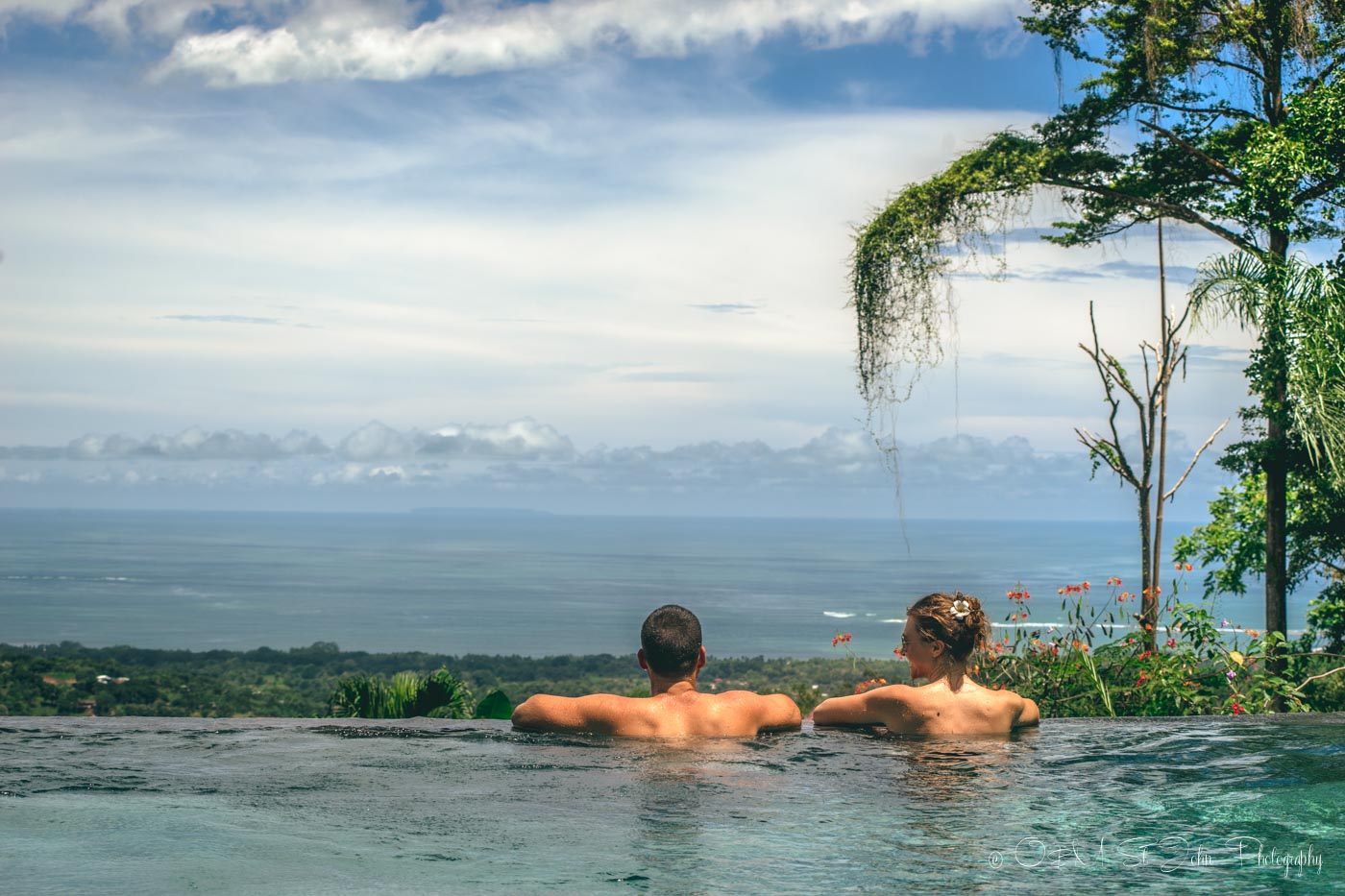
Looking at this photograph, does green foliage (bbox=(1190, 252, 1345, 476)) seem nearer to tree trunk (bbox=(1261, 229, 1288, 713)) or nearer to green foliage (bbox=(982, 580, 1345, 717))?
tree trunk (bbox=(1261, 229, 1288, 713))

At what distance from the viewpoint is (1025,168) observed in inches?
542

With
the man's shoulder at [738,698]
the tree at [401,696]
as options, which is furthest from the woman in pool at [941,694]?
the tree at [401,696]

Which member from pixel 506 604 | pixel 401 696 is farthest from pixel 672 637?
pixel 506 604

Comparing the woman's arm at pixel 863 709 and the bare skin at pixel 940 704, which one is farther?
the woman's arm at pixel 863 709

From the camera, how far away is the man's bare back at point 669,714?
19.2 feet

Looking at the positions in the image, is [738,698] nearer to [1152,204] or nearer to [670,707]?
[670,707]

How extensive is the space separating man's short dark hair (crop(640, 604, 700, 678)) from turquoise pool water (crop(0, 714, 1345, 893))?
0.47 metres

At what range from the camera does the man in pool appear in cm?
556

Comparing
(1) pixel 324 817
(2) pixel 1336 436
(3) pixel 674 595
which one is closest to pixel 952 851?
(1) pixel 324 817

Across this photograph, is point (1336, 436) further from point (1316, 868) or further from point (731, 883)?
point (731, 883)
